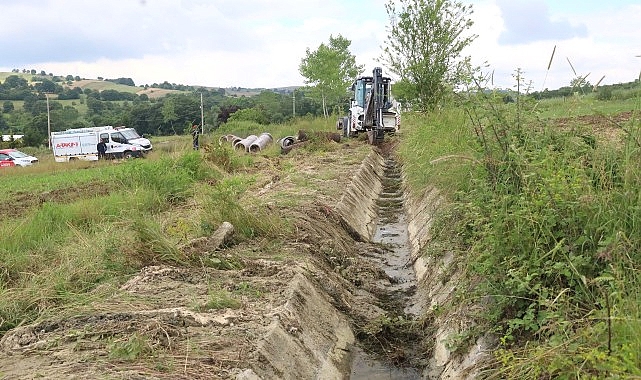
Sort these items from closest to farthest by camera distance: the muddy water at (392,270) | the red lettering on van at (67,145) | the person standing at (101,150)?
1. the muddy water at (392,270)
2. the person standing at (101,150)
3. the red lettering on van at (67,145)

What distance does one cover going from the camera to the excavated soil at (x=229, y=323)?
4113mm

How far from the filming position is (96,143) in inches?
1346

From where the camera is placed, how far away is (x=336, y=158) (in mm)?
18188

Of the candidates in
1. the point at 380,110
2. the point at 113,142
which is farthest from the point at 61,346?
the point at 113,142

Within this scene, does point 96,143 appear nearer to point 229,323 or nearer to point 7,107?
point 229,323

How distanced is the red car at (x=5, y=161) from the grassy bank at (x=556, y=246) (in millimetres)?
33112

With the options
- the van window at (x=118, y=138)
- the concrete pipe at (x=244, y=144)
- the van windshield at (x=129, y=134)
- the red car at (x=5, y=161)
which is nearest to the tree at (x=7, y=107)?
the red car at (x=5, y=161)

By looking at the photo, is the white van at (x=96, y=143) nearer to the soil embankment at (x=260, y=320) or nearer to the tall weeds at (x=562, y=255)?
the soil embankment at (x=260, y=320)

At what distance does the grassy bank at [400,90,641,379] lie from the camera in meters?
3.19

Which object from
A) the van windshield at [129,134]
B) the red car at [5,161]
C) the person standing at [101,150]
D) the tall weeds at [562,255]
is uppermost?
the tall weeds at [562,255]

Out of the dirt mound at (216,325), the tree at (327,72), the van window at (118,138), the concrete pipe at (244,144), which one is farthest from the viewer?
the tree at (327,72)

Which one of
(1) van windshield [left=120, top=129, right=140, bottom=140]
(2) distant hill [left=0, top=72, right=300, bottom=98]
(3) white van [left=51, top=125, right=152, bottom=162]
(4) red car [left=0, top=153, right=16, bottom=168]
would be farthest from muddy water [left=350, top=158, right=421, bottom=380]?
(2) distant hill [left=0, top=72, right=300, bottom=98]

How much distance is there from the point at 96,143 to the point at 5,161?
5.39 meters

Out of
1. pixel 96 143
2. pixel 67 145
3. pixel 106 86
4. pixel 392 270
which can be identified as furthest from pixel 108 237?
pixel 106 86
